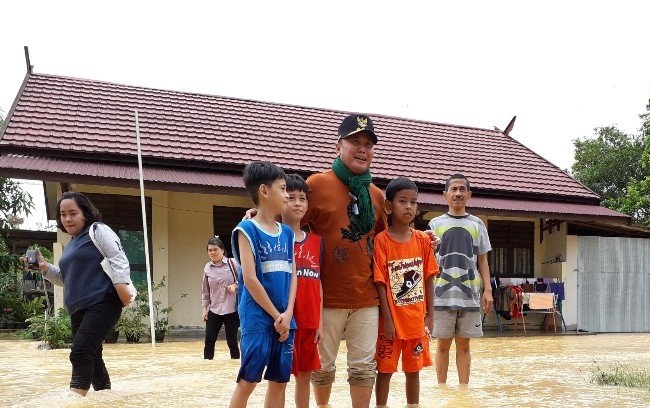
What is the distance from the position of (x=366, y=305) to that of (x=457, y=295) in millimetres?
1780

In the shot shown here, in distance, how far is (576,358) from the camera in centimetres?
876

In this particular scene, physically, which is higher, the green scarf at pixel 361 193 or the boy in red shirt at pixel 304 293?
the green scarf at pixel 361 193

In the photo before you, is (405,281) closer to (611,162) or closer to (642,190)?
(642,190)

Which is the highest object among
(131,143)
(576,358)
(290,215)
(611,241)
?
(131,143)

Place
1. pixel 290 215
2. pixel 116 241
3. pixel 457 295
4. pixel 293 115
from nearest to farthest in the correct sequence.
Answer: pixel 290 215
pixel 116 241
pixel 457 295
pixel 293 115

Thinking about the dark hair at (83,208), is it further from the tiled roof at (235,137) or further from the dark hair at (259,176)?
the tiled roof at (235,137)

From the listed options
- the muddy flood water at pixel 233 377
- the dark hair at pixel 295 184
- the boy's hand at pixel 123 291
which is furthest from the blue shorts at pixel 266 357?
the boy's hand at pixel 123 291

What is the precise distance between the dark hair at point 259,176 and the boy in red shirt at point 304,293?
20cm

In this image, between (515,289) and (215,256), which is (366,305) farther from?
(515,289)

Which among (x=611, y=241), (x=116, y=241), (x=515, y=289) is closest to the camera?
(x=116, y=241)

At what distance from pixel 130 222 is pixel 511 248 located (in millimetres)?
7809

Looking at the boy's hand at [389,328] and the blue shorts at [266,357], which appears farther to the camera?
the boy's hand at [389,328]

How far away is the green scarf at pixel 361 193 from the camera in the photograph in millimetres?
4125

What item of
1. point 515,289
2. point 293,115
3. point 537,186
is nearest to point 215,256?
point 515,289
